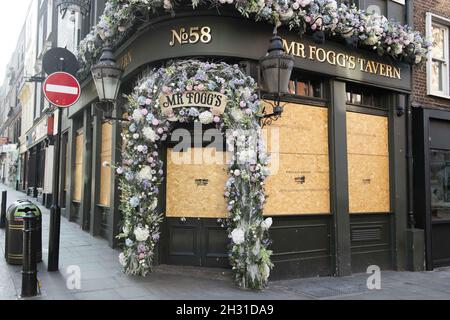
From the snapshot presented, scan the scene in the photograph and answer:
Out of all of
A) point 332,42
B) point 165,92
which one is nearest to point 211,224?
point 165,92

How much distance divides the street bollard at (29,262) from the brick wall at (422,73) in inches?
328

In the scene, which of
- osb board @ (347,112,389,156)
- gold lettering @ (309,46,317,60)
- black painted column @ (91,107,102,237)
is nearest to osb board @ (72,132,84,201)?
black painted column @ (91,107,102,237)

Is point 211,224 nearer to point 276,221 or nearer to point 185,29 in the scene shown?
point 276,221

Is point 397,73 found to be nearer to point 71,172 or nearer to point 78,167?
point 78,167

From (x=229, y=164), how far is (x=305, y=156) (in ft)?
6.27

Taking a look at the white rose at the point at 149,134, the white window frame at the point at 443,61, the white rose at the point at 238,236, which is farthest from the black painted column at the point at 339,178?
the white rose at the point at 149,134

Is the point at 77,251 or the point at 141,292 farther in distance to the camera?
the point at 77,251

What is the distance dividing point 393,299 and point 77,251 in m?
6.25

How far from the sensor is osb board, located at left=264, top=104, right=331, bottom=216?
733 cm

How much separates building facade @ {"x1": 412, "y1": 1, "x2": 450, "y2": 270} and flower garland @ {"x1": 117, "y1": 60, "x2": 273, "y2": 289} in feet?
14.6

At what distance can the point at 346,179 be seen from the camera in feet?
26.5

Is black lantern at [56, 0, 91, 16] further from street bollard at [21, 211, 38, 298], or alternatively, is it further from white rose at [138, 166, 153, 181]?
street bollard at [21, 211, 38, 298]

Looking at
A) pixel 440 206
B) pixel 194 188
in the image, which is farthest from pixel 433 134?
pixel 194 188
